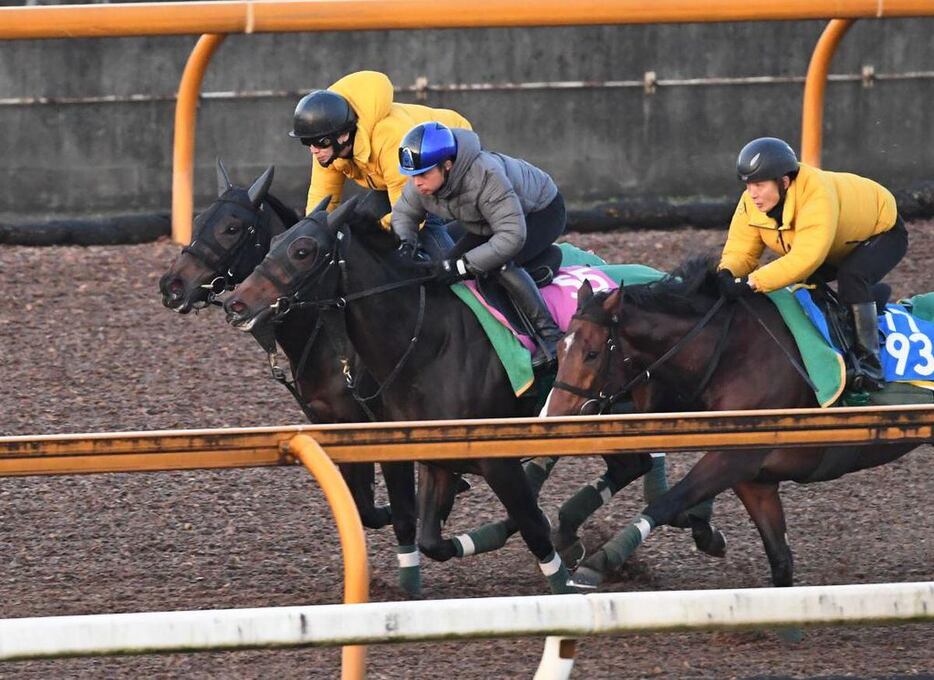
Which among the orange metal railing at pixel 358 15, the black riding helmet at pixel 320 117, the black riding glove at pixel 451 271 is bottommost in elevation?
the black riding glove at pixel 451 271

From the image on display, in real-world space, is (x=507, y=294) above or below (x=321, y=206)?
below

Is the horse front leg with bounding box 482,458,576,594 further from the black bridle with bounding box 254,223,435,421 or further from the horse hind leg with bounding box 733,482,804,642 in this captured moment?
the horse hind leg with bounding box 733,482,804,642

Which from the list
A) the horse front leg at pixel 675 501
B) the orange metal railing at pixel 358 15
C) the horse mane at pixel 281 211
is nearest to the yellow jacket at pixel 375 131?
the horse mane at pixel 281 211

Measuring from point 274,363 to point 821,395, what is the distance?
80.3 inches

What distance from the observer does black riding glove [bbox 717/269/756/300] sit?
684 cm

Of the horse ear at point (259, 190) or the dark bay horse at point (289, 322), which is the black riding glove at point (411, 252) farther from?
the horse ear at point (259, 190)

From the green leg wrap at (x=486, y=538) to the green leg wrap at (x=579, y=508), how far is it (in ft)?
0.73

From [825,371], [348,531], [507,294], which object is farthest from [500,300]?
[348,531]

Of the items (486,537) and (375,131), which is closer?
(486,537)

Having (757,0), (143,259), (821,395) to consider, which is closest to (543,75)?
(757,0)

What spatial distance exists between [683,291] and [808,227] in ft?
1.61

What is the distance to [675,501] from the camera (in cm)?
650

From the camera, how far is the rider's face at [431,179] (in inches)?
274

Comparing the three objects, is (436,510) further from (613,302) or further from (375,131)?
(375,131)
